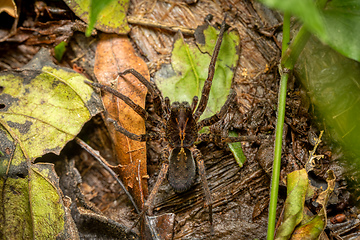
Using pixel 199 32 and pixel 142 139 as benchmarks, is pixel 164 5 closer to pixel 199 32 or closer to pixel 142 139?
pixel 199 32

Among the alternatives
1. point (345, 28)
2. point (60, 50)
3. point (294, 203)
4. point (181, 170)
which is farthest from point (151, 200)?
point (345, 28)

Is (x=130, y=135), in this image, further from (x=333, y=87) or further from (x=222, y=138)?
(x=333, y=87)

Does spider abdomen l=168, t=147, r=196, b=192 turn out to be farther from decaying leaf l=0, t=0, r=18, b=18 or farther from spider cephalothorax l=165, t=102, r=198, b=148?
decaying leaf l=0, t=0, r=18, b=18

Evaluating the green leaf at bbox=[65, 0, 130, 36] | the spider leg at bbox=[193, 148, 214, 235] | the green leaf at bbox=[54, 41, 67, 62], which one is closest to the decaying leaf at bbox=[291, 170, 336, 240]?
the spider leg at bbox=[193, 148, 214, 235]

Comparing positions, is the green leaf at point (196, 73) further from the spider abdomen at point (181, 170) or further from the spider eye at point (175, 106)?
the spider abdomen at point (181, 170)

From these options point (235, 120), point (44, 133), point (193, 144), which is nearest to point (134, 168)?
point (193, 144)
